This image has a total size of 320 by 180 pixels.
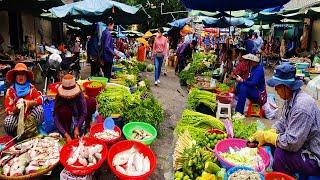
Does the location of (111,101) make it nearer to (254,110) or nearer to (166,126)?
(166,126)

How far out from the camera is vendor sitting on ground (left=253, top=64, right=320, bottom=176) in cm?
344

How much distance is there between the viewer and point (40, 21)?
1838 cm

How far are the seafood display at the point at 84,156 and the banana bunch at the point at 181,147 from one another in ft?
3.58

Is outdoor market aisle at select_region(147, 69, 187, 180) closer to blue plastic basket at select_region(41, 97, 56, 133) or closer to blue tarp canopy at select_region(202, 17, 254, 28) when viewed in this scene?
blue plastic basket at select_region(41, 97, 56, 133)

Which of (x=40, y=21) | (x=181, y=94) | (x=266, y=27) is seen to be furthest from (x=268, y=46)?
(x=40, y=21)

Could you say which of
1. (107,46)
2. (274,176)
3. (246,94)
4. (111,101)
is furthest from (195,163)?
(107,46)

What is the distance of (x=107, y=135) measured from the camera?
5.13m

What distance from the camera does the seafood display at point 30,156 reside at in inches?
160

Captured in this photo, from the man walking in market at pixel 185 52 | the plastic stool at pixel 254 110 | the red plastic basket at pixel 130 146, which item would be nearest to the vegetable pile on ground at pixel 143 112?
the red plastic basket at pixel 130 146

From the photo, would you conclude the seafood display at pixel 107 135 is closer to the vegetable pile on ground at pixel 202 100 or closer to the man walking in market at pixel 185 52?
the vegetable pile on ground at pixel 202 100

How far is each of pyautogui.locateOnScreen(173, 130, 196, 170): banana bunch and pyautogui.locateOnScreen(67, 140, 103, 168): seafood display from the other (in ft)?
3.58

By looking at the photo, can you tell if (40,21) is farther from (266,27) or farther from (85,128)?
(266,27)

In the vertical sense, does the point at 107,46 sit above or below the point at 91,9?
below

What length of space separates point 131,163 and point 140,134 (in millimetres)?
1219
